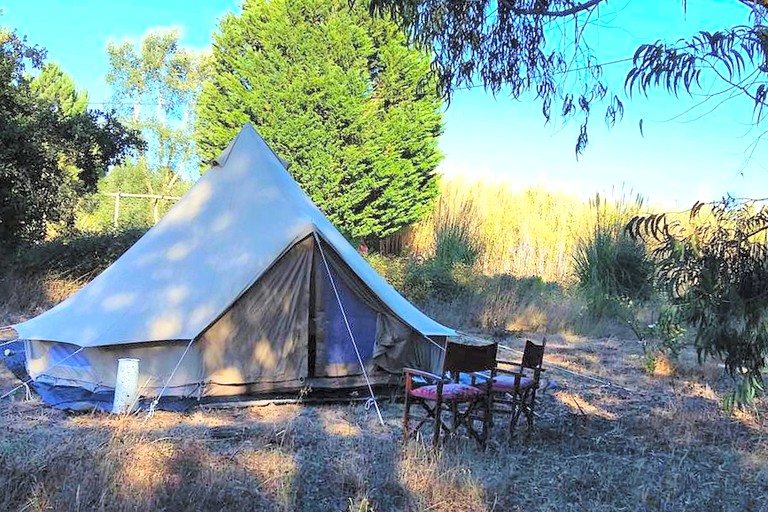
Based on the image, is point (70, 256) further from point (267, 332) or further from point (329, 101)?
point (267, 332)

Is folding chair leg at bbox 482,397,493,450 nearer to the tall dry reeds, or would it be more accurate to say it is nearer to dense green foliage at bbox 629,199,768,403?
dense green foliage at bbox 629,199,768,403

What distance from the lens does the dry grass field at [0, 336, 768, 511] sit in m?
3.46

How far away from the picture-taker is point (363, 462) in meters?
4.15

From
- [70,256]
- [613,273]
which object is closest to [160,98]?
[70,256]

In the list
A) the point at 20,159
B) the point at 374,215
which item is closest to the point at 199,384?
the point at 20,159

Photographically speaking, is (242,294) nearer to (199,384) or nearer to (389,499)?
(199,384)

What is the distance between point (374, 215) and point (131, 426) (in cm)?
1148

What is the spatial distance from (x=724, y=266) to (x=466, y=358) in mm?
1885

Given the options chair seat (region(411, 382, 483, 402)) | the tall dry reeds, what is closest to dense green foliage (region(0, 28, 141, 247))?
the tall dry reeds

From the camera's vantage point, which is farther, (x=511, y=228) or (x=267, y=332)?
(x=511, y=228)

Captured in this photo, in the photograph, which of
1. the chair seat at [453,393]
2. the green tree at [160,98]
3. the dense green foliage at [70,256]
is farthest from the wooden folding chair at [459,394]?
the green tree at [160,98]

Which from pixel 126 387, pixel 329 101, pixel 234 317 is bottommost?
pixel 126 387

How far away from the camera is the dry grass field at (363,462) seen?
11.3ft

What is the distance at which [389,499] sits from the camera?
360cm
